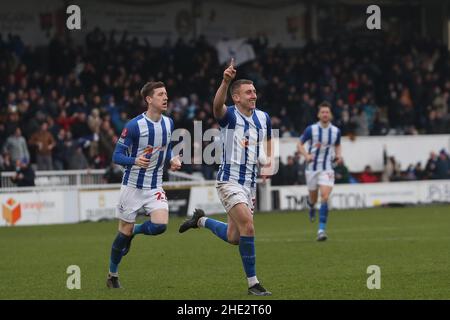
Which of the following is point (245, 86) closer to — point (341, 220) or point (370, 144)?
point (341, 220)

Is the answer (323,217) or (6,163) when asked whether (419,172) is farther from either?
(323,217)

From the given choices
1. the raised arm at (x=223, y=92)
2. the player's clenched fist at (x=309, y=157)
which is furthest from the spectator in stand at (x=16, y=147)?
the raised arm at (x=223, y=92)

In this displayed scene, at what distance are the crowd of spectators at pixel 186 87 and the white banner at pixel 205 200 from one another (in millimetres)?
1466

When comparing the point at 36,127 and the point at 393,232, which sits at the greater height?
the point at 36,127

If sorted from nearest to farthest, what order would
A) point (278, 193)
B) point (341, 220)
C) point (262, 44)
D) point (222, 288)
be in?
1. point (222, 288)
2. point (341, 220)
3. point (278, 193)
4. point (262, 44)

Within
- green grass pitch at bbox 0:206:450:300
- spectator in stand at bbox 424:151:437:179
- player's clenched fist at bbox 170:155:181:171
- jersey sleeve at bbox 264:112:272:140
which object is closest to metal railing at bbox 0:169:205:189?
green grass pitch at bbox 0:206:450:300

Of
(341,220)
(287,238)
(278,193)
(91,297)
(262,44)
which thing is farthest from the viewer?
(262,44)

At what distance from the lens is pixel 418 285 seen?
11.6m

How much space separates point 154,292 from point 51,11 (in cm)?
2525

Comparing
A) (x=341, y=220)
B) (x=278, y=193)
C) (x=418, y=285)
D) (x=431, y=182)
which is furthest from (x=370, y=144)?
(x=418, y=285)

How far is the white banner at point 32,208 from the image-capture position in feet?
87.5

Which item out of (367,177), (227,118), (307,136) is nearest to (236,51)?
(367,177)

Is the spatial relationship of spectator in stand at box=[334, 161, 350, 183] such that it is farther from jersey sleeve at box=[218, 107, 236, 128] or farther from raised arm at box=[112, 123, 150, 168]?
jersey sleeve at box=[218, 107, 236, 128]

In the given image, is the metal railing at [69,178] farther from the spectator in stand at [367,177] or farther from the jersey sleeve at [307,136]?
the spectator in stand at [367,177]
